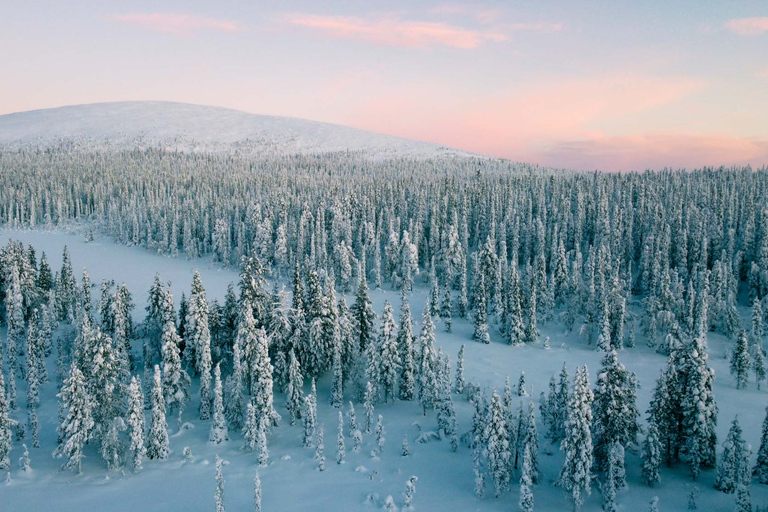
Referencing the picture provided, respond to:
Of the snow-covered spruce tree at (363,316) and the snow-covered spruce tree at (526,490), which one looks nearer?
the snow-covered spruce tree at (526,490)

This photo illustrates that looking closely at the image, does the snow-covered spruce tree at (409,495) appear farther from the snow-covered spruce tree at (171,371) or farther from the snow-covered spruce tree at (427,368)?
the snow-covered spruce tree at (171,371)

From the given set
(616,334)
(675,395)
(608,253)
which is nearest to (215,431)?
(675,395)

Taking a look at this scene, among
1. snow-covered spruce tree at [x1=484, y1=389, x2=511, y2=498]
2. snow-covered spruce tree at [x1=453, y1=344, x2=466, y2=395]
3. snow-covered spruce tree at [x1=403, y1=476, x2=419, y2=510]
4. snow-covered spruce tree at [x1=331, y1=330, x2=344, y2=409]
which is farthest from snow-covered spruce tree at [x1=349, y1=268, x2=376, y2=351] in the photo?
snow-covered spruce tree at [x1=484, y1=389, x2=511, y2=498]

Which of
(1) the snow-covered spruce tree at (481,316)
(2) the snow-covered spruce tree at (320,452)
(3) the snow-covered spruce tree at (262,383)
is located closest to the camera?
(2) the snow-covered spruce tree at (320,452)

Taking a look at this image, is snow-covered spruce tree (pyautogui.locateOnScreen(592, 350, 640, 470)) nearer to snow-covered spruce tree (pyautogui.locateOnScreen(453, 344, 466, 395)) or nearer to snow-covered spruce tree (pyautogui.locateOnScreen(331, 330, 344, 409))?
snow-covered spruce tree (pyautogui.locateOnScreen(453, 344, 466, 395))

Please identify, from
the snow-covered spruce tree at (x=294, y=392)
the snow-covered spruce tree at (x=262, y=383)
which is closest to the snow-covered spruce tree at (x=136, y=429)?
the snow-covered spruce tree at (x=262, y=383)

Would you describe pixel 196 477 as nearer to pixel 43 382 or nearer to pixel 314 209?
pixel 43 382
